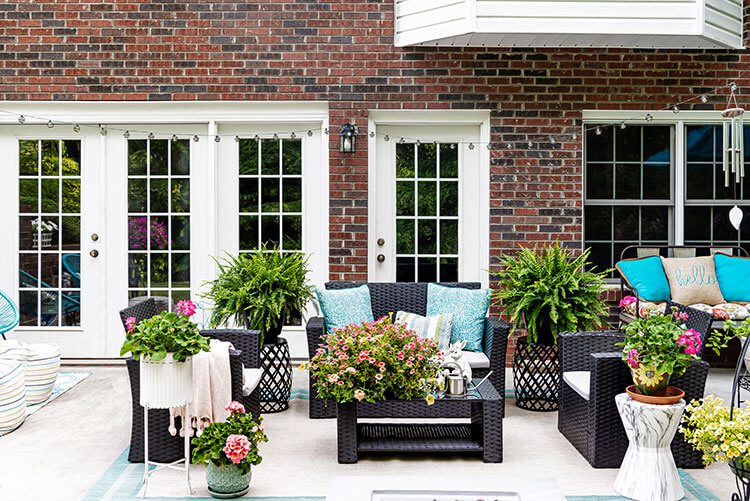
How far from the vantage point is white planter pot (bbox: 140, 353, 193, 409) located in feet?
11.6

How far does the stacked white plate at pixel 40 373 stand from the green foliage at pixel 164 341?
208cm

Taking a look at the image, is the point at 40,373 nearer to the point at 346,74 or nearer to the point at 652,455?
the point at 346,74

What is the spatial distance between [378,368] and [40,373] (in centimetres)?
269

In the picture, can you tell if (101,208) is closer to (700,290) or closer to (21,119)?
(21,119)

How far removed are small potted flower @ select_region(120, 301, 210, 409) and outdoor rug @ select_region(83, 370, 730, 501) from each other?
471mm

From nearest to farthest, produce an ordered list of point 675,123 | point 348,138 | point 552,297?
point 552,297
point 348,138
point 675,123

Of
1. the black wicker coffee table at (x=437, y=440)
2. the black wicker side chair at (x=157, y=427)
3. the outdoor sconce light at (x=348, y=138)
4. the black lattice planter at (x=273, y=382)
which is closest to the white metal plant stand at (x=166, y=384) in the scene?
the black wicker side chair at (x=157, y=427)

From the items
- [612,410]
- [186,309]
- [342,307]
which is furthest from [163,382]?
[612,410]

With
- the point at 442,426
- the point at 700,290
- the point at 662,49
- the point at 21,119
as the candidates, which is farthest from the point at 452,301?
the point at 21,119

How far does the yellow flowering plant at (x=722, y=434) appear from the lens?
2.83 meters

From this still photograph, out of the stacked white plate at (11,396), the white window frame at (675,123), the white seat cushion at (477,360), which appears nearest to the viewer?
the stacked white plate at (11,396)

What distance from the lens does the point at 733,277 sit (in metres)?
6.15

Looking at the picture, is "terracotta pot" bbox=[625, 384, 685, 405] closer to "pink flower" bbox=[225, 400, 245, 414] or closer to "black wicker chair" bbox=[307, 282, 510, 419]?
"black wicker chair" bbox=[307, 282, 510, 419]

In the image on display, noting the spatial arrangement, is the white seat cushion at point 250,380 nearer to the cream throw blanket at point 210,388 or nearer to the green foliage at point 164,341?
the cream throw blanket at point 210,388
